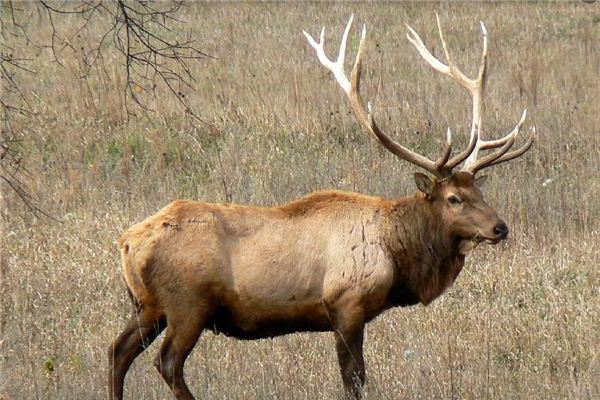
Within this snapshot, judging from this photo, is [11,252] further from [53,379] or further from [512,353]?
[512,353]

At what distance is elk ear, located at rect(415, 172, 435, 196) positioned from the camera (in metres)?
6.91

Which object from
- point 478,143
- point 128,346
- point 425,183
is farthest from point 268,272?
point 478,143

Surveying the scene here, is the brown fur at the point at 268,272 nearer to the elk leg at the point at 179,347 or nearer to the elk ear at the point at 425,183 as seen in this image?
the elk leg at the point at 179,347

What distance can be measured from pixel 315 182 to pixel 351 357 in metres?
4.79

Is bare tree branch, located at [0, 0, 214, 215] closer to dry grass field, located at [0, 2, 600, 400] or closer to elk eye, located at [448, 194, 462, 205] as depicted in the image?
dry grass field, located at [0, 2, 600, 400]

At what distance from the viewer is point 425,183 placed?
6961mm

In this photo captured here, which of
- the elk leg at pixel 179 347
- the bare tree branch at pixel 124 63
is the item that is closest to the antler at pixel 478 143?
the bare tree branch at pixel 124 63

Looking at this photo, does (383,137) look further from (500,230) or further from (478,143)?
(500,230)

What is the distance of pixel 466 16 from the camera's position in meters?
17.0

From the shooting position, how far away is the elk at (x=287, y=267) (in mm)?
6293

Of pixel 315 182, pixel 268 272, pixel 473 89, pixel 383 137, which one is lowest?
pixel 315 182

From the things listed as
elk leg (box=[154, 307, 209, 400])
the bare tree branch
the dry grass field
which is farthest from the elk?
the bare tree branch

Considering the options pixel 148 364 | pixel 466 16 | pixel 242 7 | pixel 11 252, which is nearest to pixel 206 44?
pixel 242 7

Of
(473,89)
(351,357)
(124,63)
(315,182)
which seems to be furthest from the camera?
(124,63)
